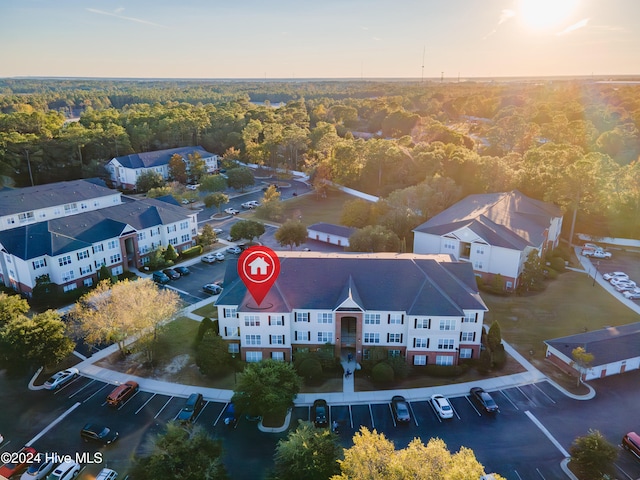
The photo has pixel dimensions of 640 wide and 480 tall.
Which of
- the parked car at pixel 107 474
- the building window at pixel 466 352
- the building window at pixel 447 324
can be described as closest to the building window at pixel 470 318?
the building window at pixel 447 324

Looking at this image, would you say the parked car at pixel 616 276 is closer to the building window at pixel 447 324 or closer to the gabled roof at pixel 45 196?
the building window at pixel 447 324

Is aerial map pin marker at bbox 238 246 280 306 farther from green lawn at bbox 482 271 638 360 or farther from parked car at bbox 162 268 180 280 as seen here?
green lawn at bbox 482 271 638 360

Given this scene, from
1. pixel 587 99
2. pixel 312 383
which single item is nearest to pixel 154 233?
pixel 312 383

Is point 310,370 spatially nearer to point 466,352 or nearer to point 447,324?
point 447,324

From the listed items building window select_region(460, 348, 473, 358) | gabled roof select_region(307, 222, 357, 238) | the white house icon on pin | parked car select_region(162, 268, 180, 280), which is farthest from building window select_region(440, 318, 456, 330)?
parked car select_region(162, 268, 180, 280)

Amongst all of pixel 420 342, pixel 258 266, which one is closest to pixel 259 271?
pixel 258 266

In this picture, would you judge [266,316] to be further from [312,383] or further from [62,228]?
[62,228]

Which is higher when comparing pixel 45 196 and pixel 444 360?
pixel 45 196
